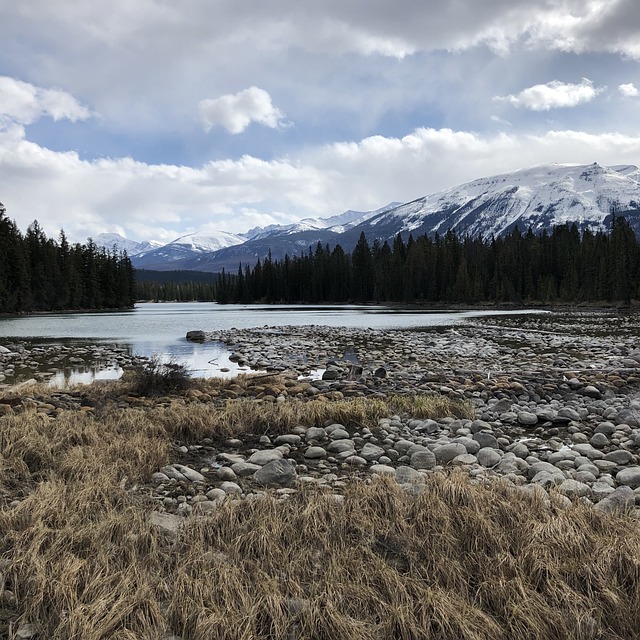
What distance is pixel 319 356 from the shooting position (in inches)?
832

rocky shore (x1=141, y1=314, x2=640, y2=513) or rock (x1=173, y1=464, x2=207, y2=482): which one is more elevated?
rock (x1=173, y1=464, x2=207, y2=482)

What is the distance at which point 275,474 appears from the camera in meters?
5.29

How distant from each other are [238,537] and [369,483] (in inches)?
62.7

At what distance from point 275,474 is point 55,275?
8773 cm

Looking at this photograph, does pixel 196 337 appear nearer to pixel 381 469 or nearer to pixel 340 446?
pixel 340 446

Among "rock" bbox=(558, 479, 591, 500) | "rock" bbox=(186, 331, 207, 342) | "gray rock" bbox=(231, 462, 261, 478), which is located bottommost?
"rock" bbox=(186, 331, 207, 342)

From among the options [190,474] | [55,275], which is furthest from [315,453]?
[55,275]

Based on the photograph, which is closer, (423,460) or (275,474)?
(275,474)

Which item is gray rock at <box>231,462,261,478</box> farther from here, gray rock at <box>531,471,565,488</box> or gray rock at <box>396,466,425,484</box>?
gray rock at <box>531,471,565,488</box>

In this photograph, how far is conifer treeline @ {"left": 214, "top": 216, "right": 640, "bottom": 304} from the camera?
3169 inches

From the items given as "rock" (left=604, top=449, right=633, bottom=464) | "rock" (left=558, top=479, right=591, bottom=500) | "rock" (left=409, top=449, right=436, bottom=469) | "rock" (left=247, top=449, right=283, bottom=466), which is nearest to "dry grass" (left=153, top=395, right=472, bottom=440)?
"rock" (left=247, top=449, right=283, bottom=466)

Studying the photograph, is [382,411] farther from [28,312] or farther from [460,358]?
[28,312]

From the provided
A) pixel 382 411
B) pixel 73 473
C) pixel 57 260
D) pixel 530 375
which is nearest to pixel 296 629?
pixel 73 473

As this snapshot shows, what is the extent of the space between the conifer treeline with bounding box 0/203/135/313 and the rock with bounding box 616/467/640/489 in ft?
241
